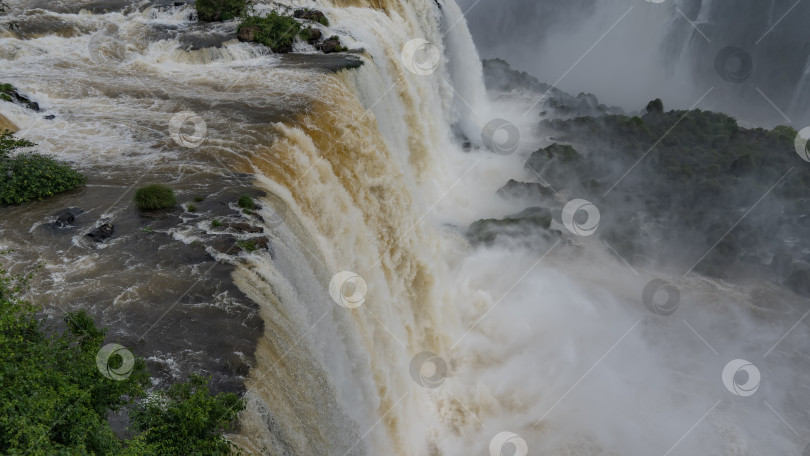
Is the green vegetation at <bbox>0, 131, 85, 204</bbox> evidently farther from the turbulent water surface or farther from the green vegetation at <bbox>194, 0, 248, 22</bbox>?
the green vegetation at <bbox>194, 0, 248, 22</bbox>

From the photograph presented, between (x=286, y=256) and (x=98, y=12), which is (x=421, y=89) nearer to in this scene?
(x=98, y=12)

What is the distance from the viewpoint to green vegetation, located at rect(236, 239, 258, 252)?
8877 mm

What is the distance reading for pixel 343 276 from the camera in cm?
1123

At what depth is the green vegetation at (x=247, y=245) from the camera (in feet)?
29.1

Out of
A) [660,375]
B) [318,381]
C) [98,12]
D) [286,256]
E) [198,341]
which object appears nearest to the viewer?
[198,341]

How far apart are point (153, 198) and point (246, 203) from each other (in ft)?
6.79

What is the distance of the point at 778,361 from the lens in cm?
1734

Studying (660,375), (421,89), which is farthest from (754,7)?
(660,375)

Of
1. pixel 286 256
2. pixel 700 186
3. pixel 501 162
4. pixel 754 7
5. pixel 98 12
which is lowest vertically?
pixel 98 12

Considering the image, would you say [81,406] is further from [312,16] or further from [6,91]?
[312,16]

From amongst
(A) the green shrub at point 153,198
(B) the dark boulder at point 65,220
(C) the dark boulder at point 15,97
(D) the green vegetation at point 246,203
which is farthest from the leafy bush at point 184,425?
(C) the dark boulder at point 15,97

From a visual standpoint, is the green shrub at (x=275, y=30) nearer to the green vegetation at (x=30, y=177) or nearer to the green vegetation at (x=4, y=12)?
the green vegetation at (x=4, y=12)

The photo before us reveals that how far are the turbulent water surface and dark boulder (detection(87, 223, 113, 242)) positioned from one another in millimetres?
175

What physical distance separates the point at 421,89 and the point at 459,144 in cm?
610
